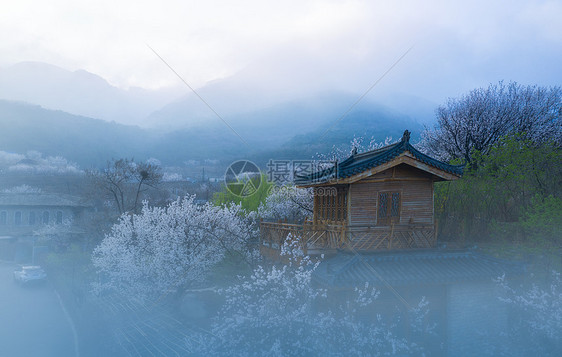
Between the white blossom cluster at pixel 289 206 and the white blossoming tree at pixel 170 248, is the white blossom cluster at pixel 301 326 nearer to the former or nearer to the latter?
the white blossoming tree at pixel 170 248

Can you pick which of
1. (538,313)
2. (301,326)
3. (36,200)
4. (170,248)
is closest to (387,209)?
(301,326)

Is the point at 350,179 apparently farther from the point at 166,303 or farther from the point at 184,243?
the point at 166,303

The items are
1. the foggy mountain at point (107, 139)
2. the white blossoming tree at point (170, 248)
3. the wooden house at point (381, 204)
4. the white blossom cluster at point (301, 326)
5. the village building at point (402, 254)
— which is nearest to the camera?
the white blossom cluster at point (301, 326)

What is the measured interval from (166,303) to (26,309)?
70.5ft

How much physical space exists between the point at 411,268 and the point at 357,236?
2136 millimetres

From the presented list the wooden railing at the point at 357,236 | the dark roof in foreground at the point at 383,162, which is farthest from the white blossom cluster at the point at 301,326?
the dark roof in foreground at the point at 383,162

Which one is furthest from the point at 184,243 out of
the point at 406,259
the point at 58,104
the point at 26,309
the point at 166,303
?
the point at 58,104

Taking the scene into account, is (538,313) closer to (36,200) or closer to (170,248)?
(170,248)

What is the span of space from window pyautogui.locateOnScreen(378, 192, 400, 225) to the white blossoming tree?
9141 millimetres

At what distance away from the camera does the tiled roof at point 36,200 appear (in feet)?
150

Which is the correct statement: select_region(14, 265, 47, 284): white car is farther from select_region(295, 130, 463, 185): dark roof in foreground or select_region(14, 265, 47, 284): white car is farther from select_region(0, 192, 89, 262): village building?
select_region(295, 130, 463, 185): dark roof in foreground

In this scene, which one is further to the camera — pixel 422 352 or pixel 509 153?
pixel 509 153

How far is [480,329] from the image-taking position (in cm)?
1323

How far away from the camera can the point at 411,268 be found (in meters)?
12.6
